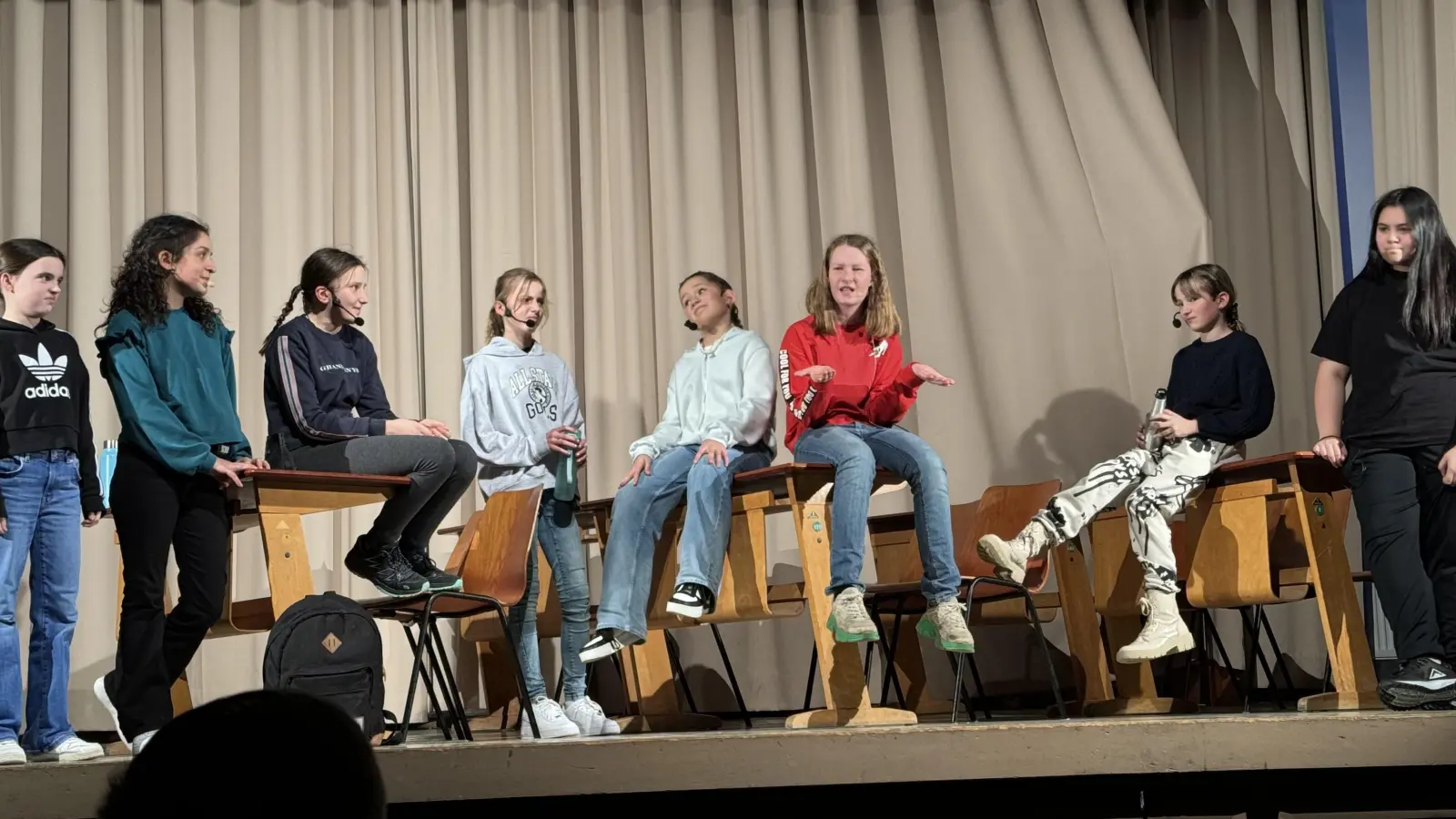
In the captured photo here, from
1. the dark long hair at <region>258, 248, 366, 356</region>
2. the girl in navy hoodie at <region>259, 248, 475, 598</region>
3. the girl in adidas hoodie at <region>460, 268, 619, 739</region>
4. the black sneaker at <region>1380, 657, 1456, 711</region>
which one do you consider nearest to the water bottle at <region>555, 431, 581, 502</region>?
the girl in adidas hoodie at <region>460, 268, 619, 739</region>

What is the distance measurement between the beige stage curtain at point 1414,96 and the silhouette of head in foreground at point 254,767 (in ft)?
15.9

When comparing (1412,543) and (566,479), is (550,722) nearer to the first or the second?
(566,479)

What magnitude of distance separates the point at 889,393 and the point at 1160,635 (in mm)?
1036

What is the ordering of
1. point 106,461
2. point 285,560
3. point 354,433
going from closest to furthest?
1. point 285,560
2. point 354,433
3. point 106,461

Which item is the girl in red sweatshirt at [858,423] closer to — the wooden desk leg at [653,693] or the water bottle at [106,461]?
the wooden desk leg at [653,693]

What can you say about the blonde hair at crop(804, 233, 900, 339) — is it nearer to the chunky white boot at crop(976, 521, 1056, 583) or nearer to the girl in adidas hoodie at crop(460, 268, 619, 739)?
the chunky white boot at crop(976, 521, 1056, 583)

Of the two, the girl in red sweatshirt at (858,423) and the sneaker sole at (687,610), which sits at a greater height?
the girl in red sweatshirt at (858,423)

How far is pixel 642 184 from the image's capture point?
5.82 meters

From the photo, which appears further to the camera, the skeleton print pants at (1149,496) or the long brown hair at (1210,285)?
the long brown hair at (1210,285)

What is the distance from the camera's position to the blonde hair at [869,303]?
14.2ft

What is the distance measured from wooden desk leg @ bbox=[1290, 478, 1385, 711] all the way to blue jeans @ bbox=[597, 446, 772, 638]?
160 centimetres

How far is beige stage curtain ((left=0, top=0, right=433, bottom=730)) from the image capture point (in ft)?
17.7

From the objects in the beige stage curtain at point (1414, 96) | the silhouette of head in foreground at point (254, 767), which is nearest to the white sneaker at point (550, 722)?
the silhouette of head in foreground at point (254, 767)

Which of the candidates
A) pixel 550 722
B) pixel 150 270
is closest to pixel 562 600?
pixel 550 722
